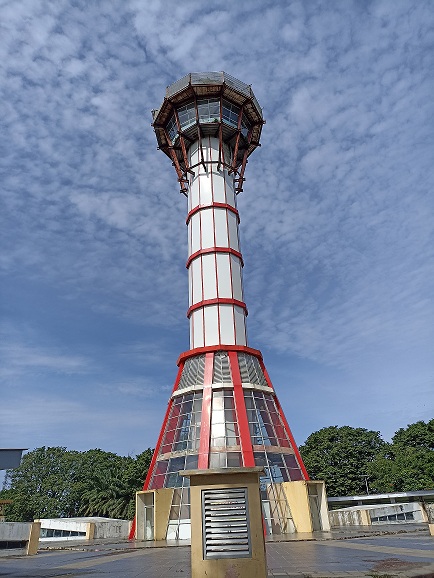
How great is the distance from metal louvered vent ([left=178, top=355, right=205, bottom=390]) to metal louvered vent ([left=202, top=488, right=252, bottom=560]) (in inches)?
898

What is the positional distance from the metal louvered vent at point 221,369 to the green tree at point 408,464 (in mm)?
23991

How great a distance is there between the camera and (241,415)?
2897 cm

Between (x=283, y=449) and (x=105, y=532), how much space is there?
17.8m

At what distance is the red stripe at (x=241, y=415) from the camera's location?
2689 centimetres

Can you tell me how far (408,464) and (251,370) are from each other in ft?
79.8

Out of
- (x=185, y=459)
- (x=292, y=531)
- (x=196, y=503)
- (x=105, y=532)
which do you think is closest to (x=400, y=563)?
(x=196, y=503)

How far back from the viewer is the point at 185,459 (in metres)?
27.7

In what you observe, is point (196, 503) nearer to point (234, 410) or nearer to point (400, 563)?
point (400, 563)

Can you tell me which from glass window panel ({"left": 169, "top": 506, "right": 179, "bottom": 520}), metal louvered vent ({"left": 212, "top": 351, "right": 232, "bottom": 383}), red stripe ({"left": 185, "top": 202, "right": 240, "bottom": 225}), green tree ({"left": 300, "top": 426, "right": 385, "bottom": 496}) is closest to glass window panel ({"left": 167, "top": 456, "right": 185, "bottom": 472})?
glass window panel ({"left": 169, "top": 506, "right": 179, "bottom": 520})

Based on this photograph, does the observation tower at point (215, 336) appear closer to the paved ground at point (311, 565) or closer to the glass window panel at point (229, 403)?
the glass window panel at point (229, 403)

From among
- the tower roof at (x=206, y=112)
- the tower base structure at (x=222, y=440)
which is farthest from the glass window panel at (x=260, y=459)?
the tower roof at (x=206, y=112)

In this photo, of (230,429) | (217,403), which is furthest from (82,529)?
(230,429)

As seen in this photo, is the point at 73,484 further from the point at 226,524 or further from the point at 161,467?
the point at 226,524

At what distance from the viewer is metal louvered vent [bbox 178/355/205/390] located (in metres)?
31.7
